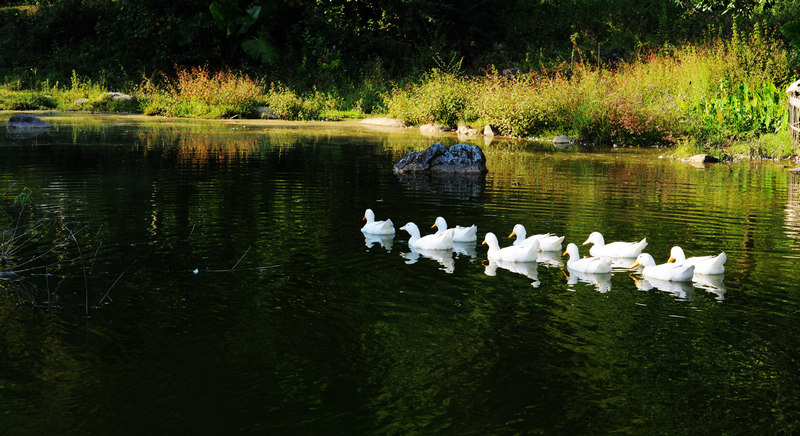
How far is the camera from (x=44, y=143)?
2097 cm

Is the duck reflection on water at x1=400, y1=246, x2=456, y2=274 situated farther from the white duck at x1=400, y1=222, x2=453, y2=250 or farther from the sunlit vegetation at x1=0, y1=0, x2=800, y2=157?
the sunlit vegetation at x1=0, y1=0, x2=800, y2=157

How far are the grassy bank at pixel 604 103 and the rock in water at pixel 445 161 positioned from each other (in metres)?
5.83

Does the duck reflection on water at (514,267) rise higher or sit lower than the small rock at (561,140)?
lower

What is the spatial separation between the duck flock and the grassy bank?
1138 centimetres

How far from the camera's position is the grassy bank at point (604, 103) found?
2105 cm

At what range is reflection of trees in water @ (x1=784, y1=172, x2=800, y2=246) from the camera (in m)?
10.6

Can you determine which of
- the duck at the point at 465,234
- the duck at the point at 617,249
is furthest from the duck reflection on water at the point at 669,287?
the duck at the point at 465,234

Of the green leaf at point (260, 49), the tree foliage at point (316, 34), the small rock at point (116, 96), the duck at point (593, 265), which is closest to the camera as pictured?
the duck at point (593, 265)

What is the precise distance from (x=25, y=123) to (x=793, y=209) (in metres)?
21.7

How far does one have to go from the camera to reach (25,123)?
2545 centimetres

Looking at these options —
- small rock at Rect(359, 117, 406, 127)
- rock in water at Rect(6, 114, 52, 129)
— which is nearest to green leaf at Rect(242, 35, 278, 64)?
small rock at Rect(359, 117, 406, 127)

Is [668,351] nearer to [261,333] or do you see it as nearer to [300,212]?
[261,333]

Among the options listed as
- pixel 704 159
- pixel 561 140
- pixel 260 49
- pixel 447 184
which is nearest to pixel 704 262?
pixel 447 184

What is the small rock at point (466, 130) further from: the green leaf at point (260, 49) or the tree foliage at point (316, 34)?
the green leaf at point (260, 49)
